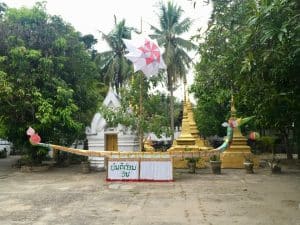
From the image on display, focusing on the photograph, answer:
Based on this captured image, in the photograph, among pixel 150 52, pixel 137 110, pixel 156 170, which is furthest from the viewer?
pixel 137 110

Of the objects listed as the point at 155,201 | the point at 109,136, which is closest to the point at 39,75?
the point at 109,136

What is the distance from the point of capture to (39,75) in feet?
60.4

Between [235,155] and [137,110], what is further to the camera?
[235,155]

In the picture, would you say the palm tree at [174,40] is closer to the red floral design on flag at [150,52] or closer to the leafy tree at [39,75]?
the leafy tree at [39,75]

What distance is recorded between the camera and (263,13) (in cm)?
532

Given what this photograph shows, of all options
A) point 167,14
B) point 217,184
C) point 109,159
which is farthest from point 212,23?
point 167,14

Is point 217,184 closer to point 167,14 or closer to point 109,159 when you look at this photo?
point 109,159

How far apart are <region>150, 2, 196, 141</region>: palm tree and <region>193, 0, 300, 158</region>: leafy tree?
1519 cm

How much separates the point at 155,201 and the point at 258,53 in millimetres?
4945

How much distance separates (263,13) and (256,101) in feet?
23.3

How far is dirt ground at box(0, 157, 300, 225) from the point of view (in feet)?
26.6

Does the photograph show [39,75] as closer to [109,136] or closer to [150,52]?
[109,136]

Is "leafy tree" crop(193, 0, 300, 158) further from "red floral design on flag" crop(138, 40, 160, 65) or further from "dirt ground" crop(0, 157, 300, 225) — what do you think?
"dirt ground" crop(0, 157, 300, 225)

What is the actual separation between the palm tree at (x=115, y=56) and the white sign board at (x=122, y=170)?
17858 mm
